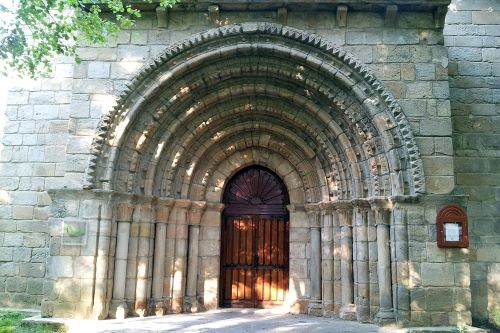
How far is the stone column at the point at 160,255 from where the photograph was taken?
6977 mm

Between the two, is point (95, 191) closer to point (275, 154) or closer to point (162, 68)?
point (162, 68)

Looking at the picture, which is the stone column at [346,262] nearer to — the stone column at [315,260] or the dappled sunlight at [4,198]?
the stone column at [315,260]

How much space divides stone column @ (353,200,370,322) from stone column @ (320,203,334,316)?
560 millimetres

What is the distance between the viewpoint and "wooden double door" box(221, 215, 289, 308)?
26.0 feet

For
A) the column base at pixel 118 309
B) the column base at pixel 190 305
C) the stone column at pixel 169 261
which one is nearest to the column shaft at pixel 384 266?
the column base at pixel 190 305

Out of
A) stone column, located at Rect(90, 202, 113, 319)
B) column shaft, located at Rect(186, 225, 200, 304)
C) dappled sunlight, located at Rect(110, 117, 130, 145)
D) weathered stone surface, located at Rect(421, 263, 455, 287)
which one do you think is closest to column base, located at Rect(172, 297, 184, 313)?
column shaft, located at Rect(186, 225, 200, 304)

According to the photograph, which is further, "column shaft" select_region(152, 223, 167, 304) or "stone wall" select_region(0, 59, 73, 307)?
"stone wall" select_region(0, 59, 73, 307)

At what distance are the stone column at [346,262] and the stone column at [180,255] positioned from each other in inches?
105

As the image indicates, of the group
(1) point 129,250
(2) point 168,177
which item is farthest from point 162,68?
(1) point 129,250

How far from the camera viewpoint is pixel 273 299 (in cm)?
791

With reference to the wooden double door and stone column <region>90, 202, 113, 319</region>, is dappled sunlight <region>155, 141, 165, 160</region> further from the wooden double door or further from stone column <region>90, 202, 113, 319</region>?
the wooden double door

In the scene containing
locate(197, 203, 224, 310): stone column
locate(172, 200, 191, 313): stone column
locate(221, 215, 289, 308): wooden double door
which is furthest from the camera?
locate(221, 215, 289, 308): wooden double door

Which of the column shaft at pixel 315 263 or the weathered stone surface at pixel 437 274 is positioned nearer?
the weathered stone surface at pixel 437 274

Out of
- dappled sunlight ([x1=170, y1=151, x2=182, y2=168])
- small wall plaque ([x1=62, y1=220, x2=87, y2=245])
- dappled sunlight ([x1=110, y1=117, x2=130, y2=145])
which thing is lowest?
small wall plaque ([x1=62, y1=220, x2=87, y2=245])
